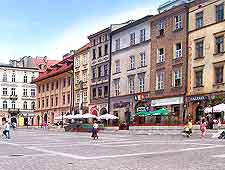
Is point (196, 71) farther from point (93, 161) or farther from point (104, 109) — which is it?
point (93, 161)

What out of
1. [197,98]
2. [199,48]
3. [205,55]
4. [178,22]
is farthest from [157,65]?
[197,98]

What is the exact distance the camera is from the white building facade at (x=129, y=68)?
2272 inches

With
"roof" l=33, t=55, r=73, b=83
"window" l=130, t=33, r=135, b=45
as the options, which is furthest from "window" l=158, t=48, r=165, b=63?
"roof" l=33, t=55, r=73, b=83

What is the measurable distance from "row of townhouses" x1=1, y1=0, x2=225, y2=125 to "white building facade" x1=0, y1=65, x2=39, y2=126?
33724mm

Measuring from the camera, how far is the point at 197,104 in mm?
48156

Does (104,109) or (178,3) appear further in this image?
(104,109)

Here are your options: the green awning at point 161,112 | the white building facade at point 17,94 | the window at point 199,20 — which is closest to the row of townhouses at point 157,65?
the window at point 199,20

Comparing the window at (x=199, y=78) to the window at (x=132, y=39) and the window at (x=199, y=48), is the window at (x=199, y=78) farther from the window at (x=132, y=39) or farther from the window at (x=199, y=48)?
the window at (x=132, y=39)

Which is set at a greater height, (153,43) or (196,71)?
(153,43)

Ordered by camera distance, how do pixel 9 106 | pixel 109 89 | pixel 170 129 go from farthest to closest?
pixel 9 106 < pixel 109 89 < pixel 170 129

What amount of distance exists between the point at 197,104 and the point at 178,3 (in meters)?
13.7

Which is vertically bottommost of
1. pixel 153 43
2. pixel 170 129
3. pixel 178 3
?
pixel 170 129

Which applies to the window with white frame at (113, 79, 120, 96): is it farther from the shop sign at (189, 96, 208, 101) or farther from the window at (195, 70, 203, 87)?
the window at (195, 70, 203, 87)

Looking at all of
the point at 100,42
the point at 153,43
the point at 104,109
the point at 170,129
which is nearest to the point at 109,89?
the point at 104,109
